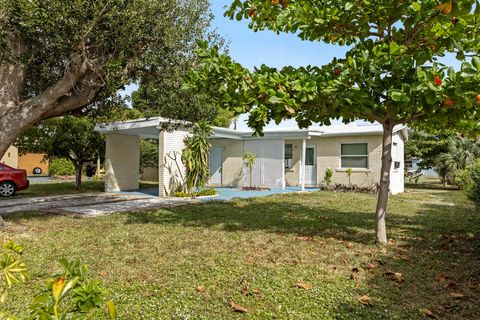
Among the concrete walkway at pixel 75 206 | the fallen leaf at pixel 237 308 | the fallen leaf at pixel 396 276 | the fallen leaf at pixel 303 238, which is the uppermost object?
the concrete walkway at pixel 75 206

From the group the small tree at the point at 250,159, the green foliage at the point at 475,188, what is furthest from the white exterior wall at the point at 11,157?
the green foliage at the point at 475,188

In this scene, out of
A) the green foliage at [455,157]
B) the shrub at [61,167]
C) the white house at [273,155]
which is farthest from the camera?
the shrub at [61,167]

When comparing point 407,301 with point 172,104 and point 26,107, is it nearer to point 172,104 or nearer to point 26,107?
point 172,104

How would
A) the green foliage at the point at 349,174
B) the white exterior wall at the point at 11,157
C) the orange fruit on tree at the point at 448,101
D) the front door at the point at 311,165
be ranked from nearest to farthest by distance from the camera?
the orange fruit on tree at the point at 448,101 → the green foliage at the point at 349,174 → the front door at the point at 311,165 → the white exterior wall at the point at 11,157

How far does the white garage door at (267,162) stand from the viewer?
1844 centimetres

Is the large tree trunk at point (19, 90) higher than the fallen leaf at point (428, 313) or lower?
higher

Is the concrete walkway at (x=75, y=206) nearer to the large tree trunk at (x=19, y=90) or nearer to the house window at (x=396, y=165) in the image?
the large tree trunk at (x=19, y=90)

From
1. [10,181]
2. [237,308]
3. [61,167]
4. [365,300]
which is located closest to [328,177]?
[365,300]

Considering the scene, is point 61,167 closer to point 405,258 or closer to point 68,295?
point 405,258

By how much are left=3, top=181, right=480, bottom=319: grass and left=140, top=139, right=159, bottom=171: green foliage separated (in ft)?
47.5

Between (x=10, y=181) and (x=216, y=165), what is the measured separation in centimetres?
1054

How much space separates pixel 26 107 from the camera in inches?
272

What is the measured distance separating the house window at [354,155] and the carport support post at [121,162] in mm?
10974

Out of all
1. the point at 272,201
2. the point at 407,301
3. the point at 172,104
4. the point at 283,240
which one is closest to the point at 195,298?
the point at 407,301
